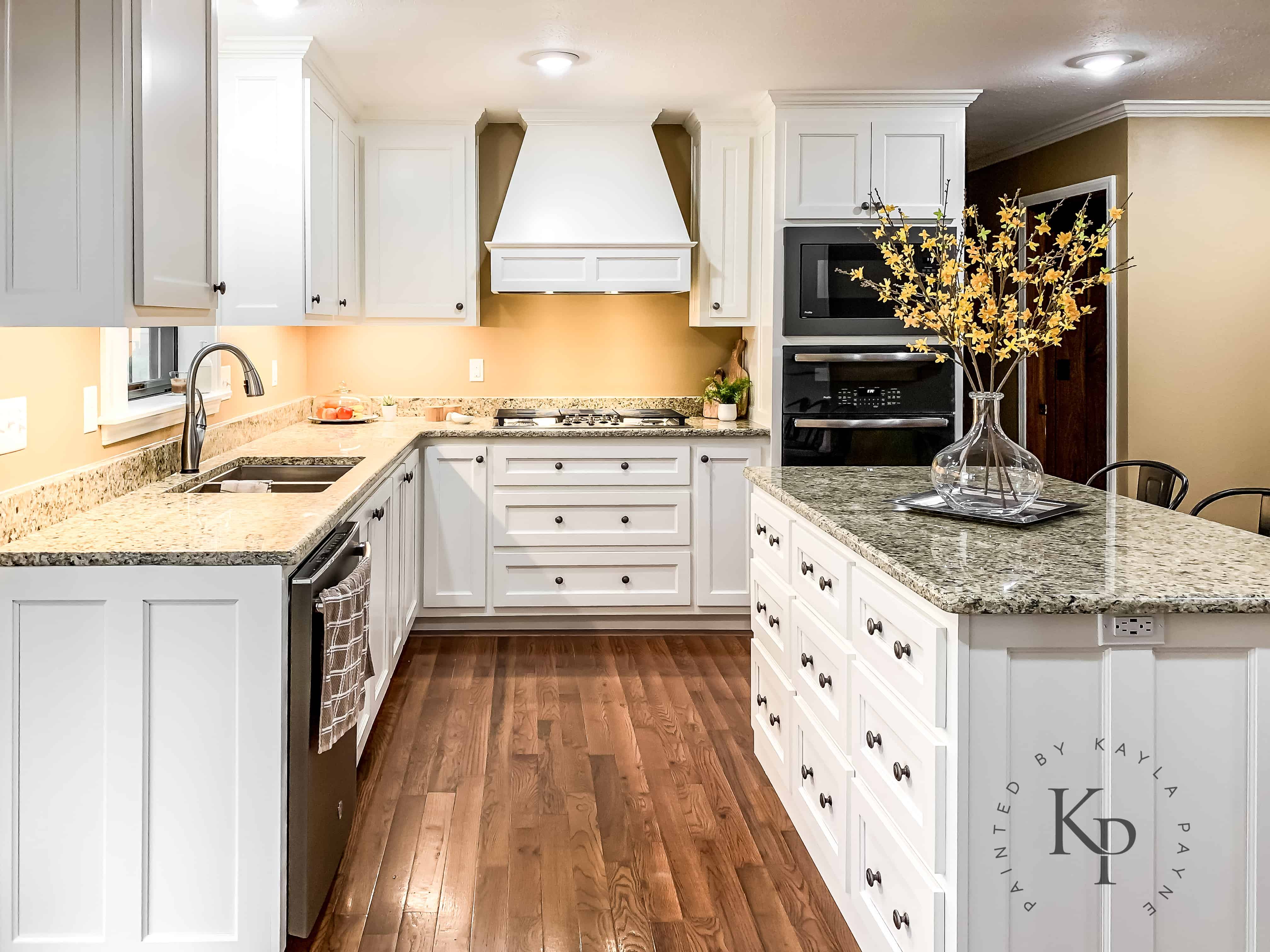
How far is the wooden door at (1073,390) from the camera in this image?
5.03 m

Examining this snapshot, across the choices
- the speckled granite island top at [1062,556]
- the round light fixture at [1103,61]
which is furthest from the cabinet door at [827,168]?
the speckled granite island top at [1062,556]

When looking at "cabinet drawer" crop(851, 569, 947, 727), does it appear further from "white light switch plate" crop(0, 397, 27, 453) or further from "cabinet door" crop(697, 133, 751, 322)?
"cabinet door" crop(697, 133, 751, 322)

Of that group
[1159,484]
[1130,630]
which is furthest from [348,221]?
[1130,630]

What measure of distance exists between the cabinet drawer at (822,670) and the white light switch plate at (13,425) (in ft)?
5.88

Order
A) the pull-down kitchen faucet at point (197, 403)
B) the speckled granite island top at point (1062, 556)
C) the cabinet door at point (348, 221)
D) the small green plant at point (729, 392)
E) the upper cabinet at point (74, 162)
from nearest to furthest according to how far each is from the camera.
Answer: the speckled granite island top at point (1062, 556), the upper cabinet at point (74, 162), the pull-down kitchen faucet at point (197, 403), the cabinet door at point (348, 221), the small green plant at point (729, 392)

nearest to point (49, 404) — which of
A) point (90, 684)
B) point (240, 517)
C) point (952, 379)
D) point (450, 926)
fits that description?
point (240, 517)

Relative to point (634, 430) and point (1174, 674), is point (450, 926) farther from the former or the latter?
point (634, 430)

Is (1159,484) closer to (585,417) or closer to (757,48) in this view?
(757,48)

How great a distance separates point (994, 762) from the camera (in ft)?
5.35

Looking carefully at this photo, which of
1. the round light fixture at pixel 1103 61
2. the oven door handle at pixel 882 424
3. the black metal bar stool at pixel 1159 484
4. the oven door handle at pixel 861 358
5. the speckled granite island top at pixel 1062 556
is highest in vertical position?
the round light fixture at pixel 1103 61

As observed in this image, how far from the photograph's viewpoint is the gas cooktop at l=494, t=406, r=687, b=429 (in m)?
4.84

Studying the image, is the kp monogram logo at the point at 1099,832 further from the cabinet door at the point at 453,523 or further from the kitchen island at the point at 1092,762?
the cabinet door at the point at 453,523

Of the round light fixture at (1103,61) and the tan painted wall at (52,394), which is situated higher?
the round light fixture at (1103,61)

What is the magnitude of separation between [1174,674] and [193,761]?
5.86 feet
